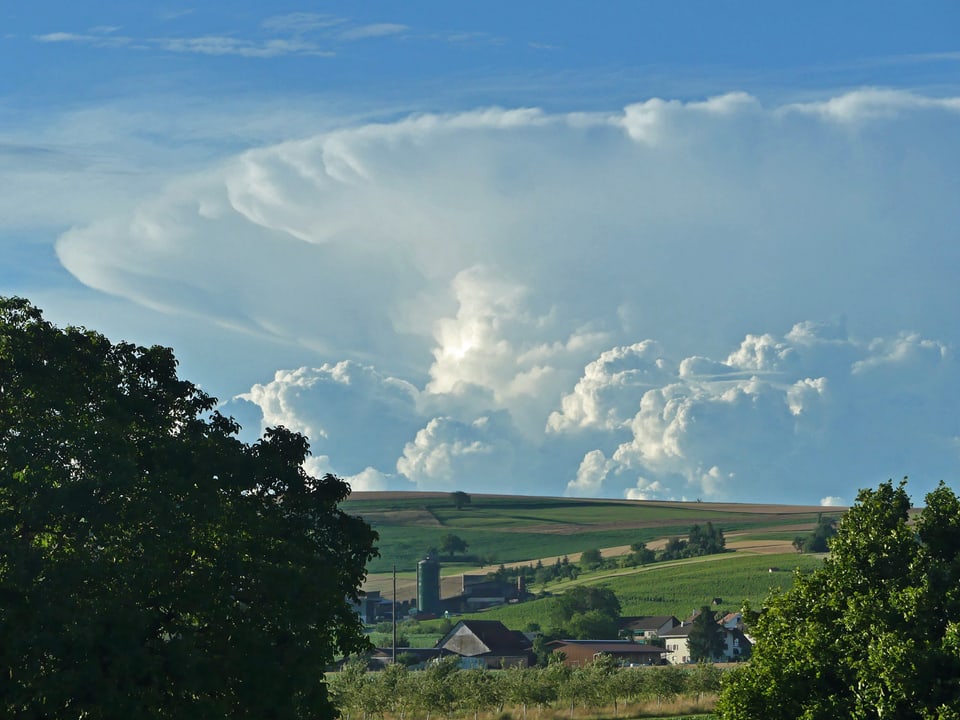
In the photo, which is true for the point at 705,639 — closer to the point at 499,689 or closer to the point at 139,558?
the point at 499,689

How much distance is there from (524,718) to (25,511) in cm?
6192

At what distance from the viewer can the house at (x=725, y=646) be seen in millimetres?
170125

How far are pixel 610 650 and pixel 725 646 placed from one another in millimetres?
16681

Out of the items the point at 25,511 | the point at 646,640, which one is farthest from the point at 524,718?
the point at 646,640

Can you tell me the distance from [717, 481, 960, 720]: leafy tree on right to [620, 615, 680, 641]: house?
151m

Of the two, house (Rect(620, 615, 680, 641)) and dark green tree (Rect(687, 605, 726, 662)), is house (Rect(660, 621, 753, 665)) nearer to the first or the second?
dark green tree (Rect(687, 605, 726, 662))

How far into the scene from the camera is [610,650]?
162250 millimetres

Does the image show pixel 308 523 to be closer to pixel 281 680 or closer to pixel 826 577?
pixel 281 680

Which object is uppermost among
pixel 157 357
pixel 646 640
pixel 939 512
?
pixel 157 357

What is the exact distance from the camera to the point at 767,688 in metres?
37.2

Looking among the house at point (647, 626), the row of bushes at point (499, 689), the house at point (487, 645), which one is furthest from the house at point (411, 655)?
the row of bushes at point (499, 689)

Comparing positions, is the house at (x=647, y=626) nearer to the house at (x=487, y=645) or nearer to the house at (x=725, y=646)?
the house at (x=725, y=646)

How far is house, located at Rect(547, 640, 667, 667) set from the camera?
159875 millimetres

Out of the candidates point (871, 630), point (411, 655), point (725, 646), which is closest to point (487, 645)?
point (411, 655)
